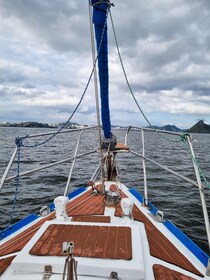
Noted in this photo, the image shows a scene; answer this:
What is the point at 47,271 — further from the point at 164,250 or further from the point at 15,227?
the point at 15,227

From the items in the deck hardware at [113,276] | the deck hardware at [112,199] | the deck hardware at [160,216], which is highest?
the deck hardware at [113,276]

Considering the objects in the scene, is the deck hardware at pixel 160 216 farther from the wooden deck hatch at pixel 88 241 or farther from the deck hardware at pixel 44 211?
the deck hardware at pixel 44 211

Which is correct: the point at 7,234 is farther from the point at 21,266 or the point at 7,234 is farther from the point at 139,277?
the point at 139,277

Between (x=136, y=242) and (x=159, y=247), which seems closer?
(x=136, y=242)

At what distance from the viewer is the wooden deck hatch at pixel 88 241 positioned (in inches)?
88.1

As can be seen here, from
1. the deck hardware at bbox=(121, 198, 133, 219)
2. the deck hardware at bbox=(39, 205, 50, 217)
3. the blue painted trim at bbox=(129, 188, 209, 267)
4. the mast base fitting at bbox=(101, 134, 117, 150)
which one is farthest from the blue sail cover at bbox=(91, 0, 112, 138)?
the blue painted trim at bbox=(129, 188, 209, 267)

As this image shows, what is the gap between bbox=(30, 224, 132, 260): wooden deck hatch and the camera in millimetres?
2238

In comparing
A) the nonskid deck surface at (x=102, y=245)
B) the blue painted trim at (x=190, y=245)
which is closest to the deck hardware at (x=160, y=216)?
the blue painted trim at (x=190, y=245)

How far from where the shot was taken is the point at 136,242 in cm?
246

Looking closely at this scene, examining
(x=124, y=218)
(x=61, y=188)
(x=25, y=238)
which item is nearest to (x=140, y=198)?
(x=124, y=218)

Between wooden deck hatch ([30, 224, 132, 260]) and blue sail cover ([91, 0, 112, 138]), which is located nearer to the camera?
wooden deck hatch ([30, 224, 132, 260])

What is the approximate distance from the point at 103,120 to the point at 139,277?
143 inches

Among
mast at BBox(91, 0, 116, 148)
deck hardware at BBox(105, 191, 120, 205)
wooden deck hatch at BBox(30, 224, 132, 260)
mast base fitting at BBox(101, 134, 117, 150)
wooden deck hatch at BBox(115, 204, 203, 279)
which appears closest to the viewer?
wooden deck hatch at BBox(30, 224, 132, 260)

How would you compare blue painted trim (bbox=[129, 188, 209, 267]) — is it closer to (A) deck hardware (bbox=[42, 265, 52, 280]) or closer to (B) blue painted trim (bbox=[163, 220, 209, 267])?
(B) blue painted trim (bbox=[163, 220, 209, 267])
